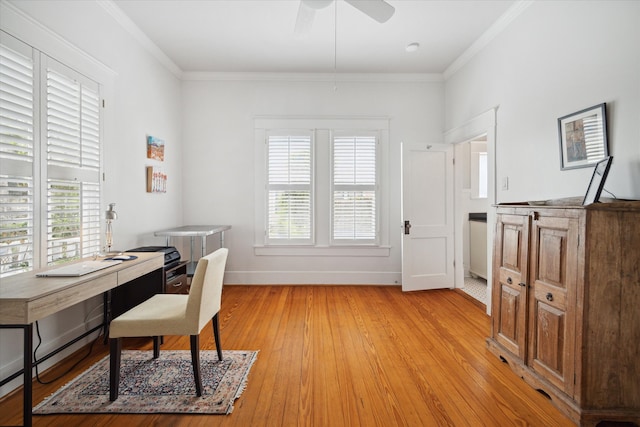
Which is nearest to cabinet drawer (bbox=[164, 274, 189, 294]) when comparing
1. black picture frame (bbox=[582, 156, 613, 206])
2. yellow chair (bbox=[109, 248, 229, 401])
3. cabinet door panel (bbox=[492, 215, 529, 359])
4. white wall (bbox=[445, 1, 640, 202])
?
yellow chair (bbox=[109, 248, 229, 401])

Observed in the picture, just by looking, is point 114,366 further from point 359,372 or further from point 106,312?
point 359,372

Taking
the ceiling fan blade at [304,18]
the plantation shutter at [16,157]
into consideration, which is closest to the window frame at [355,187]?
the ceiling fan blade at [304,18]

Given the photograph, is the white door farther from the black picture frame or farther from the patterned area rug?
the patterned area rug

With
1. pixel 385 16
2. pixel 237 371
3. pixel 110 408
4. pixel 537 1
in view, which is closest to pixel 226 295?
pixel 237 371

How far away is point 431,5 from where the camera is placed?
9.66ft

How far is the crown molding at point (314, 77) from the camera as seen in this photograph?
4488 millimetres

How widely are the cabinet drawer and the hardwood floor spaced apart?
0.46m

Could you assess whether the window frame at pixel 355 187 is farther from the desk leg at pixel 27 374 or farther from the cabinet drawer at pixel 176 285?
the desk leg at pixel 27 374

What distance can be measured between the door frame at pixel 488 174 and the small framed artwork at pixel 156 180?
11.6 ft

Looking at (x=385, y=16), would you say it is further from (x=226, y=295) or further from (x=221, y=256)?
(x=226, y=295)

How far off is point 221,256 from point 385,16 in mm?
2055

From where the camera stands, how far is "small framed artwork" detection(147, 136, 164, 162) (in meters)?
3.64

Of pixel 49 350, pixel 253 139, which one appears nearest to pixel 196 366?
pixel 49 350

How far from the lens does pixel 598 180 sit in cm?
189
